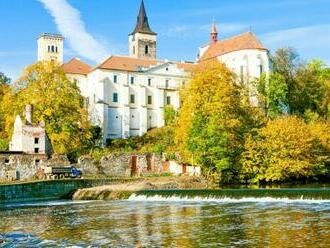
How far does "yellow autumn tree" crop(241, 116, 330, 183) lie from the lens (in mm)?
51250

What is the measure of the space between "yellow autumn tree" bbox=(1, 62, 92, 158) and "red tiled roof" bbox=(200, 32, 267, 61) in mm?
32124

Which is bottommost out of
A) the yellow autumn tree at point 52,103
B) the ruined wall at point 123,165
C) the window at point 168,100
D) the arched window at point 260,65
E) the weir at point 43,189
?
the weir at point 43,189

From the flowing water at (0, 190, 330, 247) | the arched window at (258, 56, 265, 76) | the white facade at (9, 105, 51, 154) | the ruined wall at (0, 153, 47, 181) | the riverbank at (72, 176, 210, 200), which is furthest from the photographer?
the arched window at (258, 56, 265, 76)

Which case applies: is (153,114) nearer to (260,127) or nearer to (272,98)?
(272,98)

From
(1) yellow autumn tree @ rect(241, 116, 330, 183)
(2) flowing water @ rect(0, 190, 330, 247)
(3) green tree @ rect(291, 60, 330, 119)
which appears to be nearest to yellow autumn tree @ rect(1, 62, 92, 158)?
(1) yellow autumn tree @ rect(241, 116, 330, 183)

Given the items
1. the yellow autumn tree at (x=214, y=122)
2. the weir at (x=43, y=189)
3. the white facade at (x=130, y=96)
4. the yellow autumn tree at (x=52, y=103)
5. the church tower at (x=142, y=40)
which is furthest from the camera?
the church tower at (x=142, y=40)

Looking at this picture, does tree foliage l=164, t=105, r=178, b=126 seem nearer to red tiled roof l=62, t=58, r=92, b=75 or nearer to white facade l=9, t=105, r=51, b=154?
red tiled roof l=62, t=58, r=92, b=75

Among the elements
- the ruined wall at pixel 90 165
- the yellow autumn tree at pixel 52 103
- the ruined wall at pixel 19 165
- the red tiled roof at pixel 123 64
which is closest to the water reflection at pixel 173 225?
the ruined wall at pixel 19 165

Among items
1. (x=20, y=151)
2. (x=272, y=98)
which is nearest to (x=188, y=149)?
(x=20, y=151)

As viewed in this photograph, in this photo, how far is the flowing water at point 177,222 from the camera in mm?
20359

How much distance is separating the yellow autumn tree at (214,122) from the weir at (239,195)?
12.6m

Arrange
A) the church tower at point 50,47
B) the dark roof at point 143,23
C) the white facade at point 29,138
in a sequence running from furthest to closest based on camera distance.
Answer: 1. the church tower at point 50,47
2. the dark roof at point 143,23
3. the white facade at point 29,138

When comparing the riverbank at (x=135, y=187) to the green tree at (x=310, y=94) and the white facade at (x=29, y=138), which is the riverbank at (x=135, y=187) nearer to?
the white facade at (x=29, y=138)

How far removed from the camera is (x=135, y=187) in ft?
139
